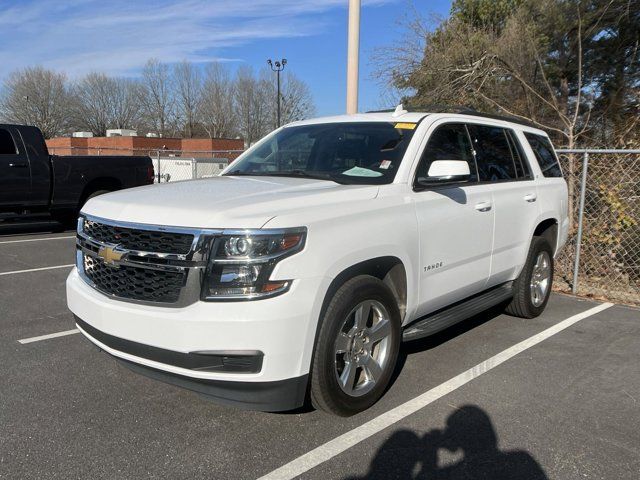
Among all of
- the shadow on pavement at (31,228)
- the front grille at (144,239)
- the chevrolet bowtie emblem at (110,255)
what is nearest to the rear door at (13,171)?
the shadow on pavement at (31,228)

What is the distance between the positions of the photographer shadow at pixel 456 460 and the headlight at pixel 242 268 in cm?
109

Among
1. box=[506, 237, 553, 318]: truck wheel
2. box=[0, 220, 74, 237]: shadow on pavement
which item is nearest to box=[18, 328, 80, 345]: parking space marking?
box=[506, 237, 553, 318]: truck wheel

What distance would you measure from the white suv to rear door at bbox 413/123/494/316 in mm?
15

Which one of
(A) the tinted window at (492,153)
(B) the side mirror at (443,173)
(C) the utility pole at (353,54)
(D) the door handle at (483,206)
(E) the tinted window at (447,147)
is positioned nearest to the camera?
(B) the side mirror at (443,173)

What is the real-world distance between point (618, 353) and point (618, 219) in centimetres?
362

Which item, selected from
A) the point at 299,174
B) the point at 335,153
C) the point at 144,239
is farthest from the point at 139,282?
the point at 335,153

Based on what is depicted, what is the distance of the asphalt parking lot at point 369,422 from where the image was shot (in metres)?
2.93

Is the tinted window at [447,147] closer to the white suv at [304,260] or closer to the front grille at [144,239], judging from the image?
the white suv at [304,260]

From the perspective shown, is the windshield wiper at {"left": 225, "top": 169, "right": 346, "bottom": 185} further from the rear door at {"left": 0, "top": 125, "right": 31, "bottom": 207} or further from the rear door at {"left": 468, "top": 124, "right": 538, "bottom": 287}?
the rear door at {"left": 0, "top": 125, "right": 31, "bottom": 207}

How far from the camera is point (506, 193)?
190 inches

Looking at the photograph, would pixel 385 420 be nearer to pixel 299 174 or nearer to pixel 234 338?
pixel 234 338

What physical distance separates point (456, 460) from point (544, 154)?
3.90 m

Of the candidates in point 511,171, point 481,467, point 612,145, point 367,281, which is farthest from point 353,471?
point 612,145

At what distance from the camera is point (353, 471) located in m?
2.89
